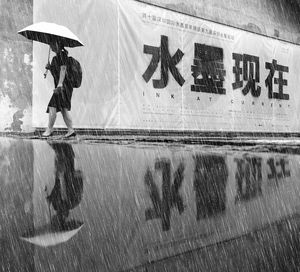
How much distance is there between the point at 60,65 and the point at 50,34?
0.41 meters

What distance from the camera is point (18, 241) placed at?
0.87 m

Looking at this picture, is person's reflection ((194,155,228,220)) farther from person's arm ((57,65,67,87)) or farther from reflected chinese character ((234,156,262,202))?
person's arm ((57,65,67,87))

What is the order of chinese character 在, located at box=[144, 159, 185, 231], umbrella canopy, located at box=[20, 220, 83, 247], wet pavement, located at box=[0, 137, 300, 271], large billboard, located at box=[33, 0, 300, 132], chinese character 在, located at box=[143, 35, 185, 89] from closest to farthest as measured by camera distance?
wet pavement, located at box=[0, 137, 300, 271], umbrella canopy, located at box=[20, 220, 83, 247], chinese character 在, located at box=[144, 159, 185, 231], large billboard, located at box=[33, 0, 300, 132], chinese character 在, located at box=[143, 35, 185, 89]

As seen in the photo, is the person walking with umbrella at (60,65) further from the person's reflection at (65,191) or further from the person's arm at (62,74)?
the person's reflection at (65,191)

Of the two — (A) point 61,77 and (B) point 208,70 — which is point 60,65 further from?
(B) point 208,70

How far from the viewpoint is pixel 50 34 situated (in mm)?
5379

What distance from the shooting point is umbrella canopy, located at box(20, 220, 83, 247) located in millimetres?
868

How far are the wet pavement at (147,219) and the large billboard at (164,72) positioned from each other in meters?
4.56

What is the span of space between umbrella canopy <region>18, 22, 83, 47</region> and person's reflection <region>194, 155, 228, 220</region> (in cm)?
341

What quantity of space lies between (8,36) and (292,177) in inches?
212

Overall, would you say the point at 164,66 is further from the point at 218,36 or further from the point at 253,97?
the point at 253,97

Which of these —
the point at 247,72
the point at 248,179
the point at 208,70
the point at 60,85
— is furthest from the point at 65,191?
the point at 247,72

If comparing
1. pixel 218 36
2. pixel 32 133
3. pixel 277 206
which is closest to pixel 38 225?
pixel 277 206

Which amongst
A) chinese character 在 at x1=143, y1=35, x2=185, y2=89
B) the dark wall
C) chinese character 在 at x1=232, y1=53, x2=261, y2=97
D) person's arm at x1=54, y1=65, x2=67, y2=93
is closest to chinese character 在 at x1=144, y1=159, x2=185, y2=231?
person's arm at x1=54, y1=65, x2=67, y2=93
